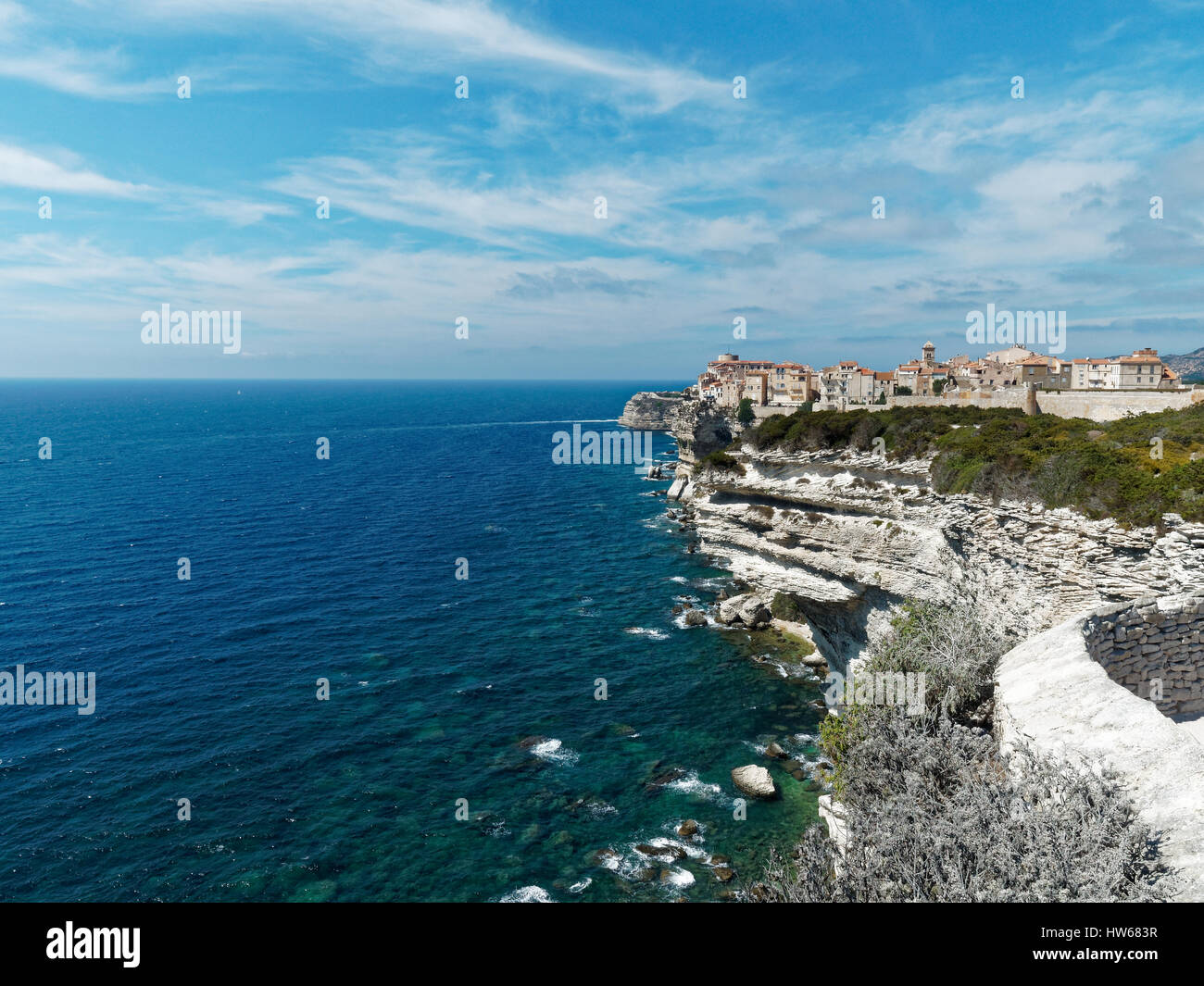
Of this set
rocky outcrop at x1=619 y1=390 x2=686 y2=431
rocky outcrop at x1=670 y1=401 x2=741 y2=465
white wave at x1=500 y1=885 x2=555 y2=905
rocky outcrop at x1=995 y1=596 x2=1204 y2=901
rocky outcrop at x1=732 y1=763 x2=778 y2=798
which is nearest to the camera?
rocky outcrop at x1=995 y1=596 x2=1204 y2=901

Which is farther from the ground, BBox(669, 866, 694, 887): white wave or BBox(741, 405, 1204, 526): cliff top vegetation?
BBox(741, 405, 1204, 526): cliff top vegetation

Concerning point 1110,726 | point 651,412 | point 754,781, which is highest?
point 651,412

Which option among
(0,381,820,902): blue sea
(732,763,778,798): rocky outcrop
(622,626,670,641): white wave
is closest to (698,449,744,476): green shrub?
(0,381,820,902): blue sea

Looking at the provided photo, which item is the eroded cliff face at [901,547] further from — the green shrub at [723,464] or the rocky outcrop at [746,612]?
the rocky outcrop at [746,612]
